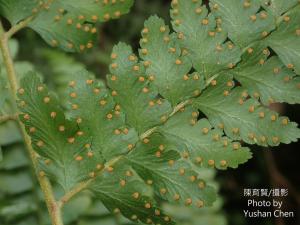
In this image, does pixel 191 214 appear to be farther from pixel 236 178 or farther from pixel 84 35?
pixel 84 35

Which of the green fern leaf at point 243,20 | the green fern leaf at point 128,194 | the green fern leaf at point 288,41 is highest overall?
the green fern leaf at point 243,20

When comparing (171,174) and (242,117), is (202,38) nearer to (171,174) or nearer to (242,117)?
(242,117)

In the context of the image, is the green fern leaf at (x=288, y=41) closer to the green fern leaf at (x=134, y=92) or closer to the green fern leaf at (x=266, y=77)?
the green fern leaf at (x=266, y=77)

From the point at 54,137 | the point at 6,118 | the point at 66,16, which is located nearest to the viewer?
the point at 54,137

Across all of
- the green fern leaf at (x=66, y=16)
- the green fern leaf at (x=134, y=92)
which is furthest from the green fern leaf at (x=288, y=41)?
the green fern leaf at (x=66, y=16)

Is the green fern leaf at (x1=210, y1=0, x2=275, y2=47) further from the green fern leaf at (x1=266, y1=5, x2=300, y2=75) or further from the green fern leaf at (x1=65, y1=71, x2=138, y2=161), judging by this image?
the green fern leaf at (x1=65, y1=71, x2=138, y2=161)

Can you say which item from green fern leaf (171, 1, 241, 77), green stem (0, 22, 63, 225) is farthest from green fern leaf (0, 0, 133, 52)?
green fern leaf (171, 1, 241, 77)

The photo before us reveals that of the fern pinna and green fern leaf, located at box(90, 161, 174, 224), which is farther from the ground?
the fern pinna

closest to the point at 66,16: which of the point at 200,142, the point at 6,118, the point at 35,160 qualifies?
the point at 6,118
